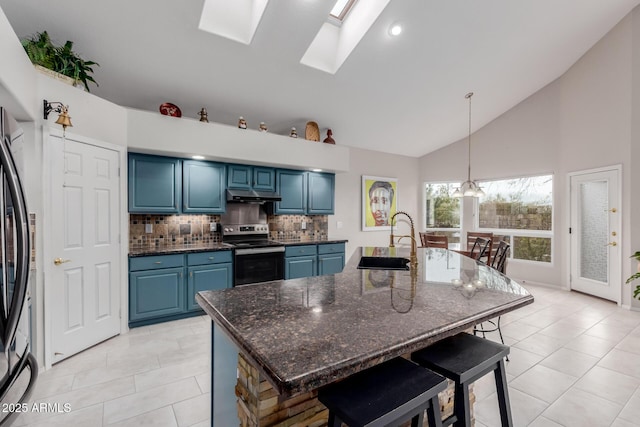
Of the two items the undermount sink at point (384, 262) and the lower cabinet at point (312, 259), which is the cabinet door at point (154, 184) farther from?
the undermount sink at point (384, 262)

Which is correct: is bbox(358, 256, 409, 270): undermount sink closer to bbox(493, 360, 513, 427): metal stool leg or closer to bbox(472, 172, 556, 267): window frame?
bbox(493, 360, 513, 427): metal stool leg

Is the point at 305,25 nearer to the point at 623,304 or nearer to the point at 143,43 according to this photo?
the point at 143,43

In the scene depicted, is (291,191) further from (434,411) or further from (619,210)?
(619,210)

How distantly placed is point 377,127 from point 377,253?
286 cm

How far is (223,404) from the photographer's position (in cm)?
144

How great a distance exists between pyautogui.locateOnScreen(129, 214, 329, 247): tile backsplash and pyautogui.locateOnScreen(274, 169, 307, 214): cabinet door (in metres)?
0.31

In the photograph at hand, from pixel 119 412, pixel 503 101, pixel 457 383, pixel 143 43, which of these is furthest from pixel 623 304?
pixel 143 43

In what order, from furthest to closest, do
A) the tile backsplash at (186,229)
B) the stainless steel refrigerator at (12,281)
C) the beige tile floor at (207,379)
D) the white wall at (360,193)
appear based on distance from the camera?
the white wall at (360,193)
the tile backsplash at (186,229)
the beige tile floor at (207,379)
the stainless steel refrigerator at (12,281)

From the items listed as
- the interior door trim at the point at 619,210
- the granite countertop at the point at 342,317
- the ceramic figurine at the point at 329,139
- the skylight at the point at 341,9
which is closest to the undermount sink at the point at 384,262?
the granite countertop at the point at 342,317

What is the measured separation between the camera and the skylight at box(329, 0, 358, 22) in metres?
3.36

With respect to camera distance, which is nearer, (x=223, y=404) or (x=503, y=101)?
(x=223, y=404)

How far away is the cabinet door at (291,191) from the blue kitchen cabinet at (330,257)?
679 mm

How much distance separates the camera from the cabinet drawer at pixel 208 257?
140 inches

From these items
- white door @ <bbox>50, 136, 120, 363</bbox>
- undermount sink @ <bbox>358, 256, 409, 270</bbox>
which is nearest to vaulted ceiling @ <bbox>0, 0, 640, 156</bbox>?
white door @ <bbox>50, 136, 120, 363</bbox>
